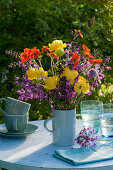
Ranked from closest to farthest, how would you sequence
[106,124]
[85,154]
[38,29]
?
[85,154] < [106,124] < [38,29]

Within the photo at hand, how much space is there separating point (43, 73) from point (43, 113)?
1976mm

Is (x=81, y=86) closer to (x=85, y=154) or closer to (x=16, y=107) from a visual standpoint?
(x=85, y=154)

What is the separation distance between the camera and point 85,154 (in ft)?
4.95

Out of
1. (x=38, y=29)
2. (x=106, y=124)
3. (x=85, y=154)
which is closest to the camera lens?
(x=85, y=154)

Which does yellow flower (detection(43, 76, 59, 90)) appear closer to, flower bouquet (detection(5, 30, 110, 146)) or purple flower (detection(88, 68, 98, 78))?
flower bouquet (detection(5, 30, 110, 146))

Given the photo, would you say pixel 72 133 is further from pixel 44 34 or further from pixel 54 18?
pixel 54 18

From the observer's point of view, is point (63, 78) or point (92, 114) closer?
point (63, 78)

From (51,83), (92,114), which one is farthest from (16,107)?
(92,114)

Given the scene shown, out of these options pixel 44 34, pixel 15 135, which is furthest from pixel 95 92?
pixel 15 135

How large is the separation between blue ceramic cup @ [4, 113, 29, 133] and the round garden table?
0.18ft

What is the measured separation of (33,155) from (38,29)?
2.19 m

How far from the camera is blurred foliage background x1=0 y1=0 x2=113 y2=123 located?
3.55 meters

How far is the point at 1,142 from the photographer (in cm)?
174

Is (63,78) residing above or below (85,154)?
above
